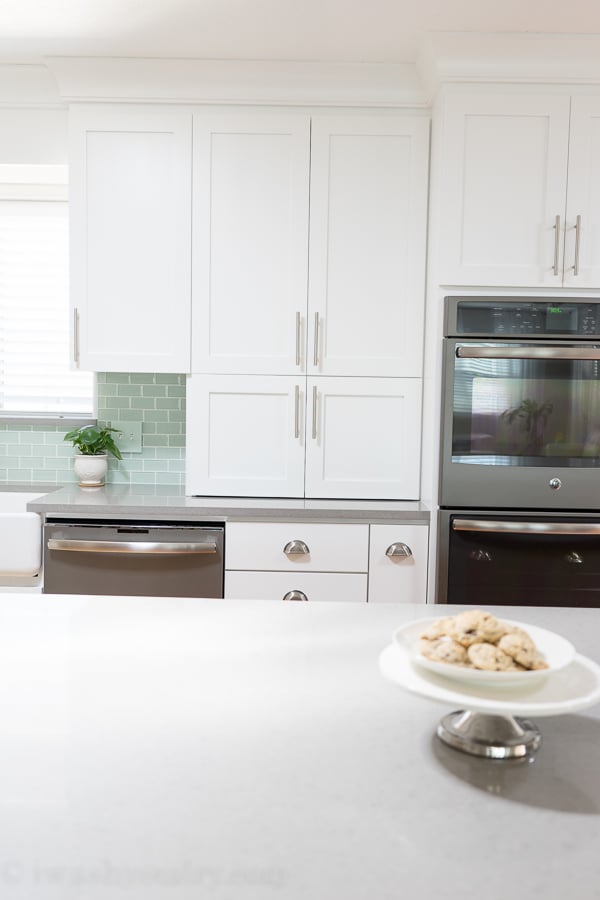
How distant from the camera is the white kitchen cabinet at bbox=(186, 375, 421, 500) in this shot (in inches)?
118

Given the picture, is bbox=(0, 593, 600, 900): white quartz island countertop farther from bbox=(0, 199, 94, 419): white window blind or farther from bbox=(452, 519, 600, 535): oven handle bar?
bbox=(0, 199, 94, 419): white window blind

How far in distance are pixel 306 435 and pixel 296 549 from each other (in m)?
0.47

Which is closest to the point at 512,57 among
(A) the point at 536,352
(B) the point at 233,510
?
(A) the point at 536,352

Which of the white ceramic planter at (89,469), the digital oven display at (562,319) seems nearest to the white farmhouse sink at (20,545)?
the white ceramic planter at (89,469)

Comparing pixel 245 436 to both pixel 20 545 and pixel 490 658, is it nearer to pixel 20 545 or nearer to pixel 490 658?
pixel 20 545

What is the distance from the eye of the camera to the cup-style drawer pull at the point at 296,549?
278cm

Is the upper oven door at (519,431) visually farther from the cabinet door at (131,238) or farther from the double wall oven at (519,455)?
the cabinet door at (131,238)

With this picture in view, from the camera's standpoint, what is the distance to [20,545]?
2793 millimetres

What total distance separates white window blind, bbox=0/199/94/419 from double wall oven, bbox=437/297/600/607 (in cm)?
175

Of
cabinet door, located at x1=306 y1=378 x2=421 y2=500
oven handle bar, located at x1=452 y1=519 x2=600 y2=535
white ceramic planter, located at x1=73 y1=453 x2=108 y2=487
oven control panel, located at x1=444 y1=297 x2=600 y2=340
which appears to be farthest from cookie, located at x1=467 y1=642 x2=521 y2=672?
white ceramic planter, located at x1=73 y1=453 x2=108 y2=487

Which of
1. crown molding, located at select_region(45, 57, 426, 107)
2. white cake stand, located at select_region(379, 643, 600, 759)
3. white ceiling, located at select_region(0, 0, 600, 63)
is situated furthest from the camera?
crown molding, located at select_region(45, 57, 426, 107)

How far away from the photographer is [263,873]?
2.11 ft

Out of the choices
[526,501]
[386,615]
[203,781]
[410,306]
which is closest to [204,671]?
[203,781]

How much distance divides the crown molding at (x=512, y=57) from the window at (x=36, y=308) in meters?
1.79
